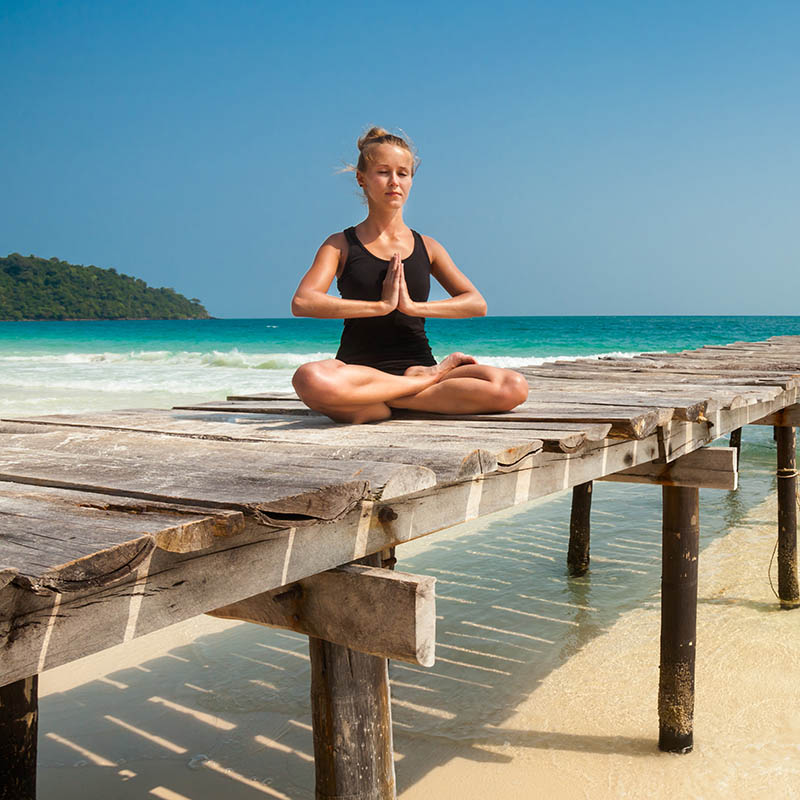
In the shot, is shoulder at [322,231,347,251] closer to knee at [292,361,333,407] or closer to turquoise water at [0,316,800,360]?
knee at [292,361,333,407]

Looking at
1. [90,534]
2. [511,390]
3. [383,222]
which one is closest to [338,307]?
[383,222]

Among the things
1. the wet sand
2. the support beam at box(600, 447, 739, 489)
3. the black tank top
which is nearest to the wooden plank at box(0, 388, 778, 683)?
the black tank top


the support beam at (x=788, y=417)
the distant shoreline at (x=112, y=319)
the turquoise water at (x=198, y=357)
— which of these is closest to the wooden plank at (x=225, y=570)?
the support beam at (x=788, y=417)

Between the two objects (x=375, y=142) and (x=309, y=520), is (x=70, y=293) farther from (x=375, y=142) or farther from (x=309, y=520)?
(x=309, y=520)

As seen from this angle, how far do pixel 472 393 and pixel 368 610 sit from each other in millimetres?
1579

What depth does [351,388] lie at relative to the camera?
10.9ft

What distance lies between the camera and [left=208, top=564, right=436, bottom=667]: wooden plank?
2061mm

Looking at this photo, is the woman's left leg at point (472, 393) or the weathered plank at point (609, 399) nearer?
the woman's left leg at point (472, 393)

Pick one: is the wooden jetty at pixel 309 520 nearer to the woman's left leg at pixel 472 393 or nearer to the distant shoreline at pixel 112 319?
the woman's left leg at pixel 472 393

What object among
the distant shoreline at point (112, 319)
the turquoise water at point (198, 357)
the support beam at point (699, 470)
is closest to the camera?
the support beam at point (699, 470)

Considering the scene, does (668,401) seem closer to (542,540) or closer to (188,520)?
(188,520)

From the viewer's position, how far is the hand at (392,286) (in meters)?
3.51

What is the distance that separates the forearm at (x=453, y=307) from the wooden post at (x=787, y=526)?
3.69m

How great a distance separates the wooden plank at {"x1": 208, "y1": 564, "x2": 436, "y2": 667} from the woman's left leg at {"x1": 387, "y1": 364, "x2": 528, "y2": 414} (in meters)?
1.46
